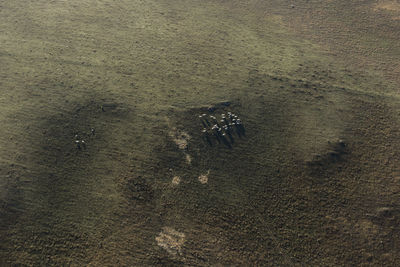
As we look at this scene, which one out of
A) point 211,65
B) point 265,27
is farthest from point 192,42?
point 265,27

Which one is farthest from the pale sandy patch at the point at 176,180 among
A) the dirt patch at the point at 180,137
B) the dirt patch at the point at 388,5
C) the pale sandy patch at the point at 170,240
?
the dirt patch at the point at 388,5

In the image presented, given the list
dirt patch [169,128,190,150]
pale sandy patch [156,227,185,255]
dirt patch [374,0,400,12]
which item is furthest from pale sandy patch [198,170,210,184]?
dirt patch [374,0,400,12]

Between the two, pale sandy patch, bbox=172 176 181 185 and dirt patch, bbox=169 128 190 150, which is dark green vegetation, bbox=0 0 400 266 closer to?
dirt patch, bbox=169 128 190 150

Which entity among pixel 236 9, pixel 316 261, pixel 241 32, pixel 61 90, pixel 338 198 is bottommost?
pixel 316 261

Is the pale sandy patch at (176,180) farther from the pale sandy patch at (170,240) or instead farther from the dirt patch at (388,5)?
the dirt patch at (388,5)

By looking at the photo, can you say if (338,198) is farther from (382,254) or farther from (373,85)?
(373,85)
